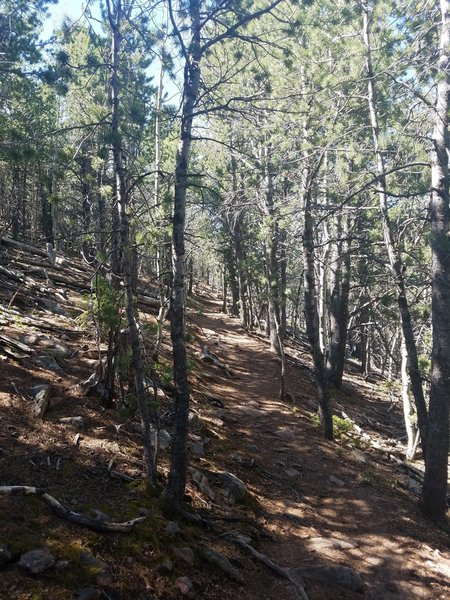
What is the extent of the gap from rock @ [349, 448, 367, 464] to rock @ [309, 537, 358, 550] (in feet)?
11.7

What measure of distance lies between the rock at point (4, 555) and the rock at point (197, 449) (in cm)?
396

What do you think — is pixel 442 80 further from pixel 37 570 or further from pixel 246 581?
pixel 37 570

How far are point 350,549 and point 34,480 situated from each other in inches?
175

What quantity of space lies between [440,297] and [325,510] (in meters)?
4.15

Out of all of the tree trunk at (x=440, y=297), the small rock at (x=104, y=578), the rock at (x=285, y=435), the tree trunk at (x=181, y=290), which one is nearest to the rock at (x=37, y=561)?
the small rock at (x=104, y=578)

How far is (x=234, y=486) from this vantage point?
660 cm

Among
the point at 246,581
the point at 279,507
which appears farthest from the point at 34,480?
the point at 279,507

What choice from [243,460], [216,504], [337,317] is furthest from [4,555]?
[337,317]

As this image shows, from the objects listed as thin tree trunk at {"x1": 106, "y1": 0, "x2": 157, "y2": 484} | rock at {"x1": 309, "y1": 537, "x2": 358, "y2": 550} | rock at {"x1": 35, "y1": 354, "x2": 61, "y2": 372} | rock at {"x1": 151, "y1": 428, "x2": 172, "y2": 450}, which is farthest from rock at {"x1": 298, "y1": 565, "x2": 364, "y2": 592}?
rock at {"x1": 35, "y1": 354, "x2": 61, "y2": 372}

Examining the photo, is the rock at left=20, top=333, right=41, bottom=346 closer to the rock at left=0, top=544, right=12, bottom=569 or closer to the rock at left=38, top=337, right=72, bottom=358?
the rock at left=38, top=337, right=72, bottom=358

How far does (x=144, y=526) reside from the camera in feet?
15.1

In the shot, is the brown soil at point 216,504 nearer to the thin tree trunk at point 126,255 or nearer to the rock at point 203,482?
the rock at point 203,482

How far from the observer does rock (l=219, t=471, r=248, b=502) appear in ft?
21.2

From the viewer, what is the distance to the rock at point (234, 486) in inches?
255
